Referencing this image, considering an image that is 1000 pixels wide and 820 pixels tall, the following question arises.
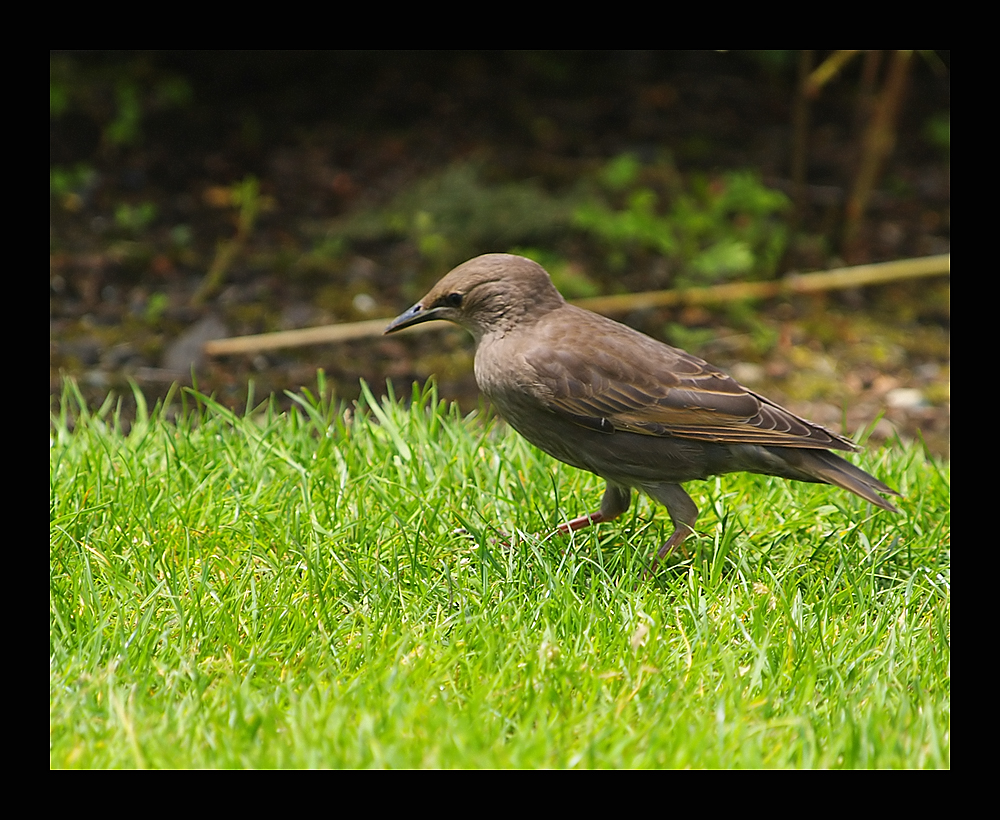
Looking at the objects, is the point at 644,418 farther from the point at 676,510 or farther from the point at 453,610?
the point at 453,610

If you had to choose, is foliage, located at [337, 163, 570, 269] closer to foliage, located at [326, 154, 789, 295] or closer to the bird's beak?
foliage, located at [326, 154, 789, 295]

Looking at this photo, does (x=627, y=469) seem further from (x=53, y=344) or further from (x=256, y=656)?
(x=53, y=344)

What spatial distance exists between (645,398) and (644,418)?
3.2 inches

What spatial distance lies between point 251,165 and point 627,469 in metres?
5.37

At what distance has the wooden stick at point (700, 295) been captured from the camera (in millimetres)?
7078

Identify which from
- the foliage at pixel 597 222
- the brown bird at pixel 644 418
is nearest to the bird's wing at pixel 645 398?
the brown bird at pixel 644 418

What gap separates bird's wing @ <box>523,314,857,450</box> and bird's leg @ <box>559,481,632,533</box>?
37cm

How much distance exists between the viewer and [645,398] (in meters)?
4.46

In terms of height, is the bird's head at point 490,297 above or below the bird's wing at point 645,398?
above

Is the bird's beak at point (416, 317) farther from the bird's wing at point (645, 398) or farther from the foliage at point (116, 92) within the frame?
the foliage at point (116, 92)

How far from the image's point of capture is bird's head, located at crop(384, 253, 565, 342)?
183 inches

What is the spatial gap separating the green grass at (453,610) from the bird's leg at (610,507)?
0.07m

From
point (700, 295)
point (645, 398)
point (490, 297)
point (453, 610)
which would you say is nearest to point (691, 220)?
point (700, 295)

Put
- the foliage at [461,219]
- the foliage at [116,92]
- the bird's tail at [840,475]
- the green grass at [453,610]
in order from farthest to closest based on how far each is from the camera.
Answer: the foliage at [116,92] → the foliage at [461,219] → the bird's tail at [840,475] → the green grass at [453,610]
